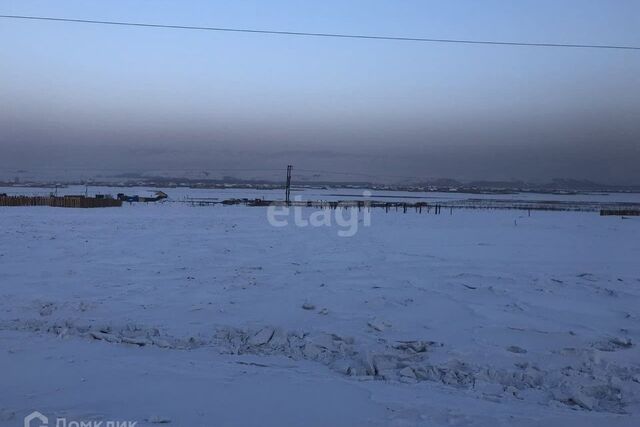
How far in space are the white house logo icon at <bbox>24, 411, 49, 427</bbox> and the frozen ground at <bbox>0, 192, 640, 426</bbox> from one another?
102 millimetres

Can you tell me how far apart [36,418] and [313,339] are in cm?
380

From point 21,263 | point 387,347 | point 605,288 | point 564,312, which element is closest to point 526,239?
point 605,288

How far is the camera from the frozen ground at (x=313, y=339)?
204 inches

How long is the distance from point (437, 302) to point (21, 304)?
782cm

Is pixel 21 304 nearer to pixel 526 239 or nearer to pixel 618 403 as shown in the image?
pixel 618 403

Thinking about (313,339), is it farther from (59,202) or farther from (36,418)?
(59,202)

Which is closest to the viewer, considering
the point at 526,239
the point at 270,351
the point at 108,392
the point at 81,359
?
the point at 108,392

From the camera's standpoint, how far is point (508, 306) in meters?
10.1

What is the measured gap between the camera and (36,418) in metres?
4.65
